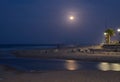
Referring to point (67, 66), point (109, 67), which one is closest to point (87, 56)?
point (67, 66)

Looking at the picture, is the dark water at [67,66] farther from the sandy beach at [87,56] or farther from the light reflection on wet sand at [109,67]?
the sandy beach at [87,56]

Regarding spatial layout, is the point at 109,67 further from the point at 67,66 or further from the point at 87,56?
the point at 87,56

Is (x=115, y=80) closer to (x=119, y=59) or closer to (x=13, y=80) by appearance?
(x=13, y=80)

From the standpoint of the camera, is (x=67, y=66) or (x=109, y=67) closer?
(x=109, y=67)

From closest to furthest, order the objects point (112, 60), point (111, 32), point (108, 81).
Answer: point (108, 81) < point (112, 60) < point (111, 32)

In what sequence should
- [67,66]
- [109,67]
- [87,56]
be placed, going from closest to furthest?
1. [109,67]
2. [67,66]
3. [87,56]

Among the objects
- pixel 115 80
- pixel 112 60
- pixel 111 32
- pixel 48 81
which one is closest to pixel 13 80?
pixel 48 81

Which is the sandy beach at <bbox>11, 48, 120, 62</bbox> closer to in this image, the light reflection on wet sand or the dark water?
the dark water

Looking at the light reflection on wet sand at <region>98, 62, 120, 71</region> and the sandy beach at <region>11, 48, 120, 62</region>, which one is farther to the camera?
the sandy beach at <region>11, 48, 120, 62</region>

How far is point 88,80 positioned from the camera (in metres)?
19.0

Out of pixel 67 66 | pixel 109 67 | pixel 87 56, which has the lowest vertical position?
pixel 87 56

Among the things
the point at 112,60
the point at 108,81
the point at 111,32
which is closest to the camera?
the point at 108,81

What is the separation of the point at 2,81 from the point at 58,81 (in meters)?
3.16

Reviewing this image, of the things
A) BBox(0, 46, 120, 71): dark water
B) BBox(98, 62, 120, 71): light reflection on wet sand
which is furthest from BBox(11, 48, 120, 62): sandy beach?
BBox(98, 62, 120, 71): light reflection on wet sand
